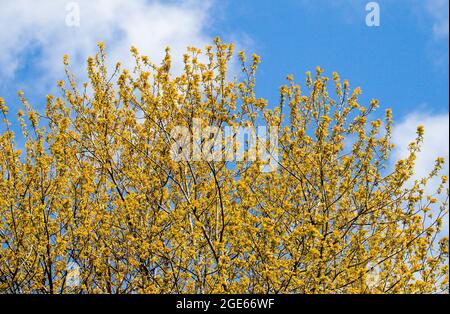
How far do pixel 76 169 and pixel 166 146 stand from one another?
168 centimetres

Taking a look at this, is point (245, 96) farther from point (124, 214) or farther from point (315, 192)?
point (124, 214)

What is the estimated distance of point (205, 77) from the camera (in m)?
9.30

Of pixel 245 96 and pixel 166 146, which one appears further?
pixel 166 146

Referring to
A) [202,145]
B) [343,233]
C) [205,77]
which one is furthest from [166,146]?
[343,233]

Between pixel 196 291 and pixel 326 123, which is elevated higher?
pixel 326 123

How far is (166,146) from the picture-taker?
10219 millimetres

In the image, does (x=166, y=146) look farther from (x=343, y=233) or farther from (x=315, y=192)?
(x=343, y=233)
